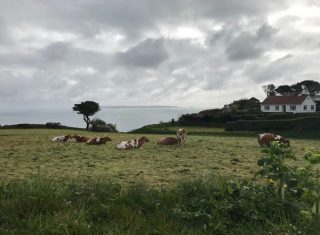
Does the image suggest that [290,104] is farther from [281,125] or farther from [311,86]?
[281,125]

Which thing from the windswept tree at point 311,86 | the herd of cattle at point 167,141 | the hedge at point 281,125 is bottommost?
the herd of cattle at point 167,141

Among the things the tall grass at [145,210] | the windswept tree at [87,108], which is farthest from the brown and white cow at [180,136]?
the windswept tree at [87,108]

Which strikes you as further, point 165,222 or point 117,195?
point 117,195

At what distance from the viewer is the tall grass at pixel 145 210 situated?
567cm

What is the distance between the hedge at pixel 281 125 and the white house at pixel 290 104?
48777 millimetres

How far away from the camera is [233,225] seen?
603cm

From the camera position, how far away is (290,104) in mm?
95938

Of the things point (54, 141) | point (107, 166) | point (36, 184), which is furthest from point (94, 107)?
point (36, 184)

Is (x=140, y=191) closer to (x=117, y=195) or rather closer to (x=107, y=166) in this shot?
(x=117, y=195)

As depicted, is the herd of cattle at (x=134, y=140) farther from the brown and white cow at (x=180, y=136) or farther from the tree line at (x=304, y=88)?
the tree line at (x=304, y=88)

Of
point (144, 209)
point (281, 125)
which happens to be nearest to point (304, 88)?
point (281, 125)

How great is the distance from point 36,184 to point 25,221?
4.07ft

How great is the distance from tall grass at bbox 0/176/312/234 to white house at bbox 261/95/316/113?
298 ft

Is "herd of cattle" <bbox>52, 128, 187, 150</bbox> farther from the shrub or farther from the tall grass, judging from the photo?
the shrub
